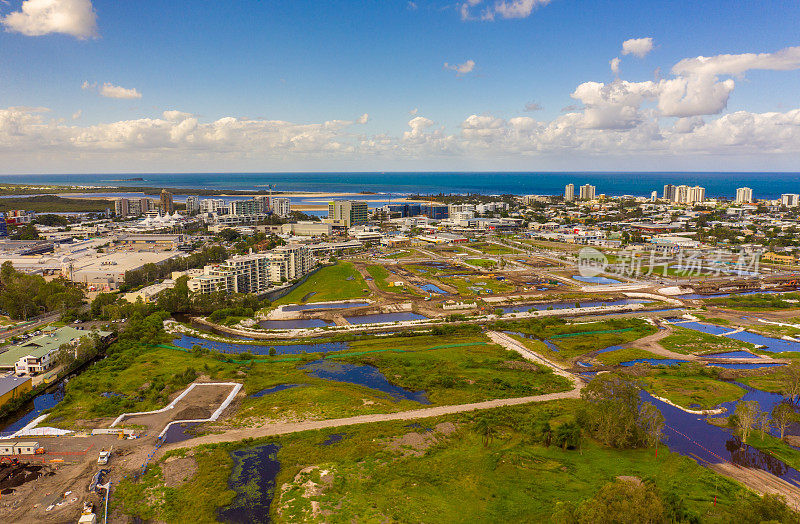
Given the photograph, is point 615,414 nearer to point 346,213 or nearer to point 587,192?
point 346,213

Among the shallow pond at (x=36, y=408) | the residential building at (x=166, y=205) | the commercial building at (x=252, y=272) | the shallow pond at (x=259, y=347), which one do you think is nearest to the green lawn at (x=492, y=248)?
the commercial building at (x=252, y=272)

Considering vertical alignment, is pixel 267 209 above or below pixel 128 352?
above

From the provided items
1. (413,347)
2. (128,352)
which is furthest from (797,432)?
(128,352)

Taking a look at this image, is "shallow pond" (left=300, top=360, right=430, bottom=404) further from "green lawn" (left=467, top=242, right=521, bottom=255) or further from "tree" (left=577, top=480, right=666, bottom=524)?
"green lawn" (left=467, top=242, right=521, bottom=255)

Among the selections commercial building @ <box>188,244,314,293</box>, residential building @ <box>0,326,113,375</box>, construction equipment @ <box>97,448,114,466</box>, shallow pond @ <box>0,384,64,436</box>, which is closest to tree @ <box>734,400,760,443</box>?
construction equipment @ <box>97,448,114,466</box>

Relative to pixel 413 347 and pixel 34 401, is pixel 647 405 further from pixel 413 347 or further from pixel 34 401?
pixel 34 401

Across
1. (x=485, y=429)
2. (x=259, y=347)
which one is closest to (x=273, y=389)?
(x=259, y=347)
